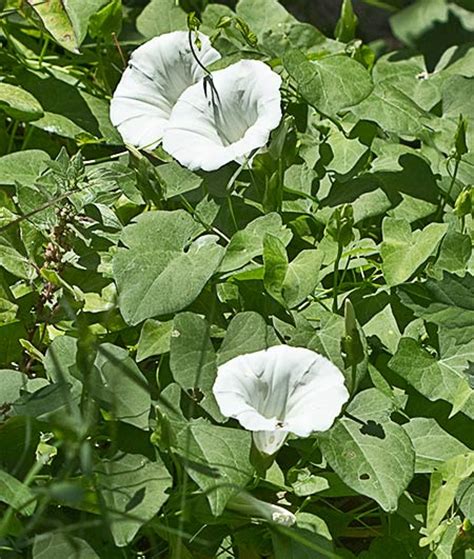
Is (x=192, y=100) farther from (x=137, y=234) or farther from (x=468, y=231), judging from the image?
(x=468, y=231)

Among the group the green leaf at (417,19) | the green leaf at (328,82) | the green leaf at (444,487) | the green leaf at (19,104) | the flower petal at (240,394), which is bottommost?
the green leaf at (417,19)

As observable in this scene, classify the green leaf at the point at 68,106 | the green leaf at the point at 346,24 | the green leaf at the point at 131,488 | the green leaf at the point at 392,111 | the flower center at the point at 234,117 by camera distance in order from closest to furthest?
the green leaf at the point at 131,488, the flower center at the point at 234,117, the green leaf at the point at 392,111, the green leaf at the point at 68,106, the green leaf at the point at 346,24

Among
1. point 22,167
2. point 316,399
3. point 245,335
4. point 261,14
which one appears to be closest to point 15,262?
point 22,167

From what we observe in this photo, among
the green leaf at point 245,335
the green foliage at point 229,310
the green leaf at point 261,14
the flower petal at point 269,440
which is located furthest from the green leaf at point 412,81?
the flower petal at point 269,440

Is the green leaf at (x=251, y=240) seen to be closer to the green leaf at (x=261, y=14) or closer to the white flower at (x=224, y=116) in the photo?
the white flower at (x=224, y=116)

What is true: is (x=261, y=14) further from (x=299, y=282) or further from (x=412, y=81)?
(x=299, y=282)

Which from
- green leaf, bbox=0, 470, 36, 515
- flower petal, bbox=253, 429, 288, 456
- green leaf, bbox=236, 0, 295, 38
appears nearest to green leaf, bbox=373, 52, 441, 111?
green leaf, bbox=236, 0, 295, 38
